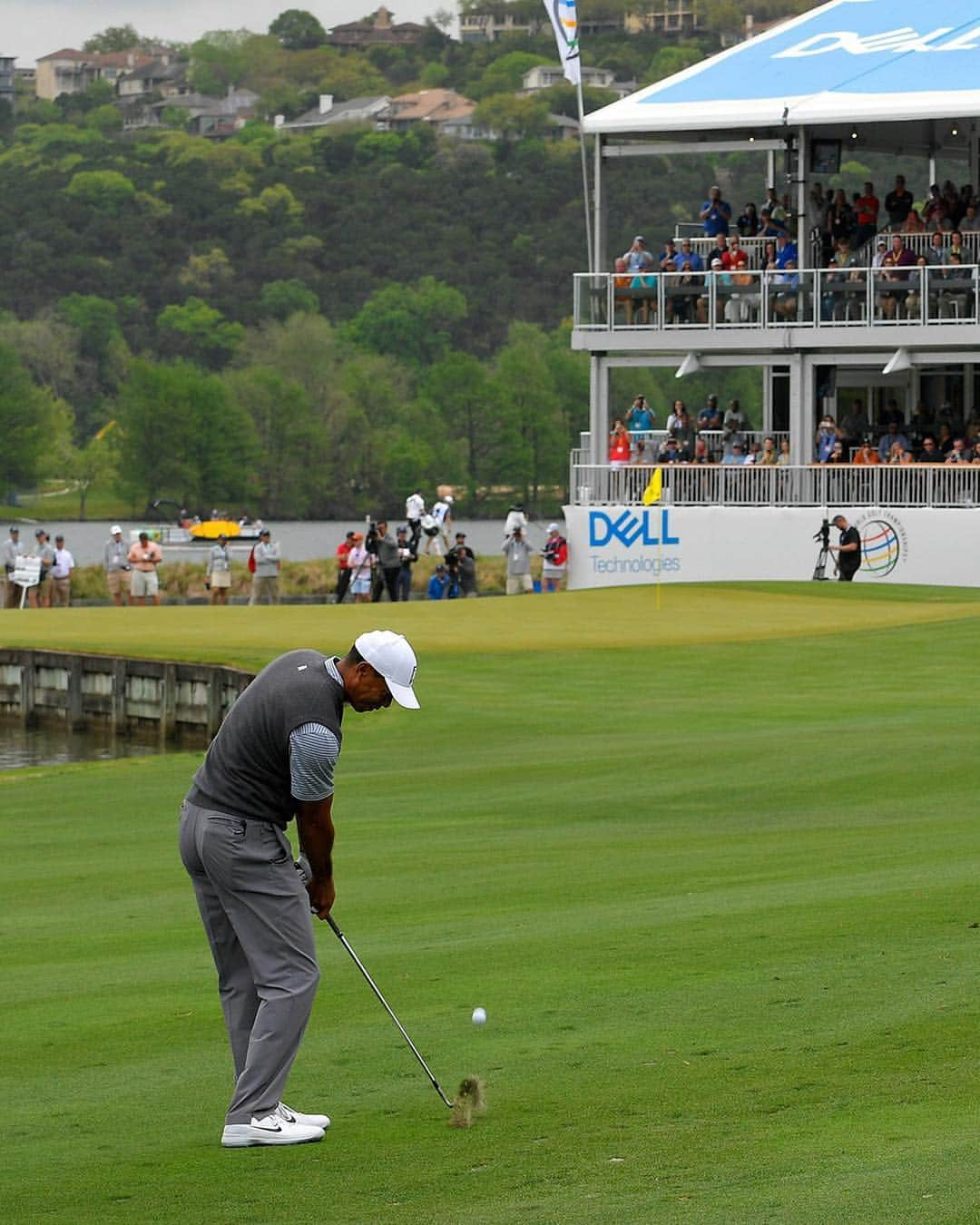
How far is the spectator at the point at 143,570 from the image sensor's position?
46.7 metres

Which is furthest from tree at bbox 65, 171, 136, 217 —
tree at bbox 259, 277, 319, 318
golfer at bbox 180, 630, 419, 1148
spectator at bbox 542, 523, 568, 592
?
golfer at bbox 180, 630, 419, 1148

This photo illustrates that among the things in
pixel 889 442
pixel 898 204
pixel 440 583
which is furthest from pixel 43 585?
pixel 898 204

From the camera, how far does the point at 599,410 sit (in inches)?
2044

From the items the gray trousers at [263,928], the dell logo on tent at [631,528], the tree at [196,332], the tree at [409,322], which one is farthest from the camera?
the tree at [196,332]

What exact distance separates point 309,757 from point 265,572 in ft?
134

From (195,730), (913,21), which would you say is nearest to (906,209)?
A: (913,21)

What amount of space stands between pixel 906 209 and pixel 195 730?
80.6 feet

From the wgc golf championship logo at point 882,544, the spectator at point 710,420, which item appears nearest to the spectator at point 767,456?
the wgc golf championship logo at point 882,544

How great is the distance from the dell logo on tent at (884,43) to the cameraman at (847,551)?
13.0 m

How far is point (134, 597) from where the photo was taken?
4753 cm

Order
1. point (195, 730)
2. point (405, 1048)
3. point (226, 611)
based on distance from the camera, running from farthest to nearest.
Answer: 1. point (226, 611)
2. point (195, 730)
3. point (405, 1048)

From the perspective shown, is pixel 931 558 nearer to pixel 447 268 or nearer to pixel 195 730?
pixel 195 730

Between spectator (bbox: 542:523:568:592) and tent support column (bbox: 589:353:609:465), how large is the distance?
2354 mm

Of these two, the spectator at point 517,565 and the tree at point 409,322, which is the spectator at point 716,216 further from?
the tree at point 409,322
